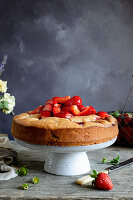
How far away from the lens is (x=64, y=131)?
1.94 m

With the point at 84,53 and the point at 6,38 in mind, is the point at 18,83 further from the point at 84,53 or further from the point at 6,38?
the point at 84,53

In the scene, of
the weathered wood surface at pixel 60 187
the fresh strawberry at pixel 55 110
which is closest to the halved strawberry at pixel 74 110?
the fresh strawberry at pixel 55 110

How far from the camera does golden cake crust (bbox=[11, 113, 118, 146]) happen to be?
1.94m

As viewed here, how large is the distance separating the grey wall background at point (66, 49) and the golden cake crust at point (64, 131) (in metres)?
Answer: 1.54

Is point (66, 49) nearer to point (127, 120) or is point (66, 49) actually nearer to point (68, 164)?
point (127, 120)

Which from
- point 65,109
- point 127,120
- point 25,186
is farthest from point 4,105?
point 127,120

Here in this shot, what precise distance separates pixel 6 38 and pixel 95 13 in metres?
1.13

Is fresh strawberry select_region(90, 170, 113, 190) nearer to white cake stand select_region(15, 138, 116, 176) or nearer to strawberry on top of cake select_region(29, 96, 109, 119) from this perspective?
white cake stand select_region(15, 138, 116, 176)

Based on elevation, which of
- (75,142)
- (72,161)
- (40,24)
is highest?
(40,24)

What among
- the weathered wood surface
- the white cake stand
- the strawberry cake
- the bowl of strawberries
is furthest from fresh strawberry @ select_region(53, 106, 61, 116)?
the bowl of strawberries

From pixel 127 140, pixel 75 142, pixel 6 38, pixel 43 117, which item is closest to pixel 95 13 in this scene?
pixel 6 38

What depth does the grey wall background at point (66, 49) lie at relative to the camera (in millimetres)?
3473

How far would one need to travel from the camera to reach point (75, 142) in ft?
6.38

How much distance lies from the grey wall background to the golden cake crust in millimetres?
1537
